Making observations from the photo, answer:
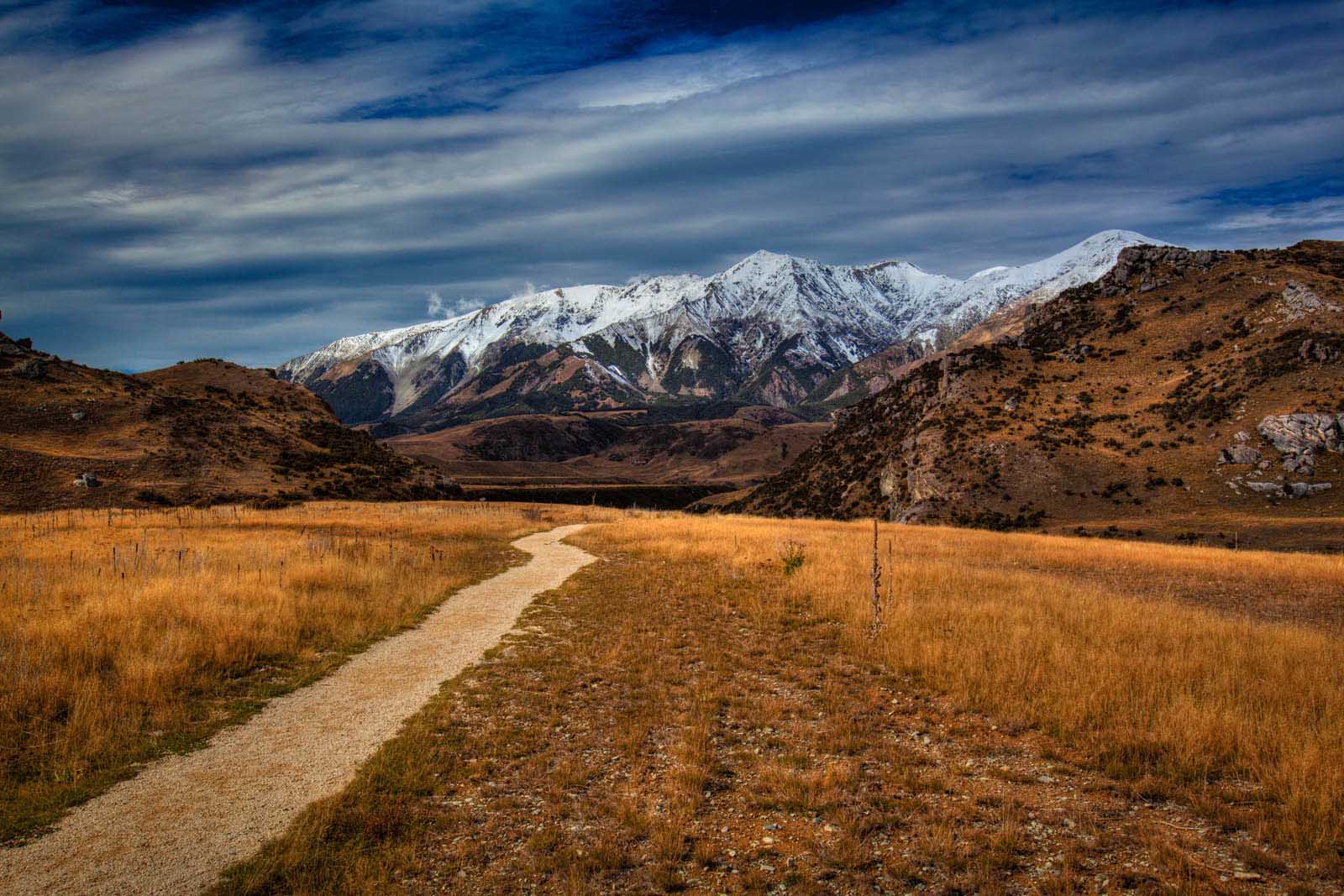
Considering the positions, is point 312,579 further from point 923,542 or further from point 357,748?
point 923,542

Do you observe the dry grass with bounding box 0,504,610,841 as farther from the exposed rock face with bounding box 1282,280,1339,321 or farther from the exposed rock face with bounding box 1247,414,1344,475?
the exposed rock face with bounding box 1282,280,1339,321

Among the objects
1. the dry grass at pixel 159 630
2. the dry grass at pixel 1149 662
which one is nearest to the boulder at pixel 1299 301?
the dry grass at pixel 1149 662

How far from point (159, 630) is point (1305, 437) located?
7210 cm

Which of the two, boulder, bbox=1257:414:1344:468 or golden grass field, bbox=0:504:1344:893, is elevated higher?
boulder, bbox=1257:414:1344:468

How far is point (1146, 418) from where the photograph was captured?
203ft

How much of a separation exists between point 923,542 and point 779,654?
2030cm

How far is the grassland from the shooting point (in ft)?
18.1

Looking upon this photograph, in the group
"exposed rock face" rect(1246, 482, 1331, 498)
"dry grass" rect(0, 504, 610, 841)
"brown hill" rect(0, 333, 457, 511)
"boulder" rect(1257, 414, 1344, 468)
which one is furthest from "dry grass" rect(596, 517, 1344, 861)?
"brown hill" rect(0, 333, 457, 511)

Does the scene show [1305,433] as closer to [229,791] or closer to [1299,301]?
[1299,301]

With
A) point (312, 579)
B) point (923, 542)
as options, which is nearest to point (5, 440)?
point (312, 579)

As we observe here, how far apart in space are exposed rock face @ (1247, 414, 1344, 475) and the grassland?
162ft

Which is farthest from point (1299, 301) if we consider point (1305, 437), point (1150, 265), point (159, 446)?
point (159, 446)

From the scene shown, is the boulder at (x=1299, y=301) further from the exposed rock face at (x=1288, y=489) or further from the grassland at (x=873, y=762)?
the grassland at (x=873, y=762)

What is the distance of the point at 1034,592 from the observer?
15711mm
